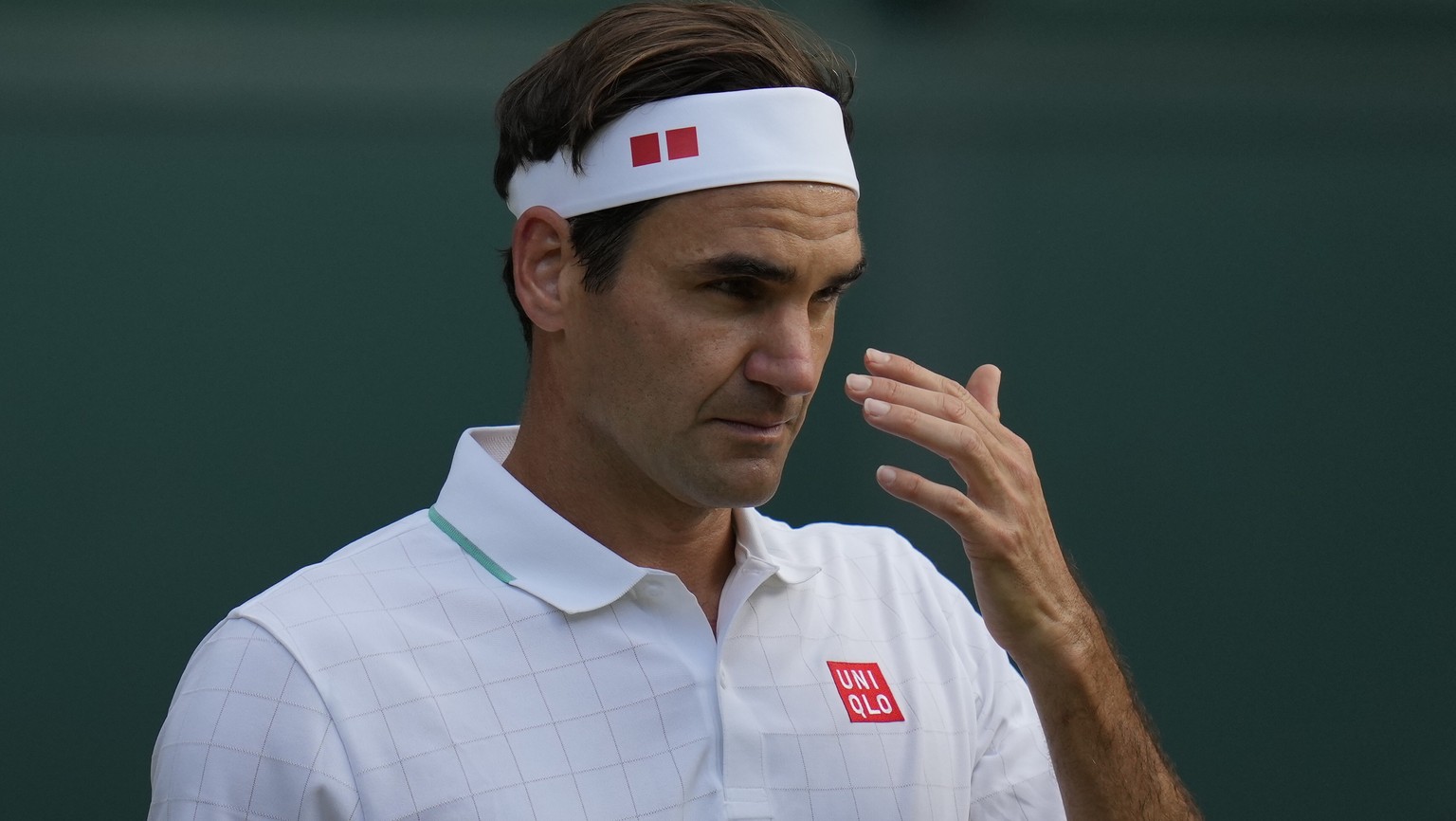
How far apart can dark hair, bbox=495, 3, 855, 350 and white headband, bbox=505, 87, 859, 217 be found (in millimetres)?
A: 16

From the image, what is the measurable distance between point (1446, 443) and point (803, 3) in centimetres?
150

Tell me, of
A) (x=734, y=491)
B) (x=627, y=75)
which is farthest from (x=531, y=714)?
(x=627, y=75)

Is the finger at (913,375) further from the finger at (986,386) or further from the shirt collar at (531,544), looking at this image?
the shirt collar at (531,544)

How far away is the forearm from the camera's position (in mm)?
1629

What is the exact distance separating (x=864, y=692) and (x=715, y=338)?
0.43 m

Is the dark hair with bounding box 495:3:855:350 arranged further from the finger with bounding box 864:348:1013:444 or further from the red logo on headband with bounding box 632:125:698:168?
the finger with bounding box 864:348:1013:444

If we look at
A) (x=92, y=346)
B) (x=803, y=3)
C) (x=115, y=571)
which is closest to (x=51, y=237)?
(x=92, y=346)

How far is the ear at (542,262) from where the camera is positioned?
1755 mm

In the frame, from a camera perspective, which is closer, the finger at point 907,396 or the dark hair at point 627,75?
the finger at point 907,396

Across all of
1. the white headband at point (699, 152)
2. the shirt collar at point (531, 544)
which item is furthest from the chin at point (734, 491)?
the white headband at point (699, 152)

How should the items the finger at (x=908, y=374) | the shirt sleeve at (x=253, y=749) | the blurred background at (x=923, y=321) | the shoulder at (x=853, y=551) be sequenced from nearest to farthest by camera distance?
1. the shirt sleeve at (x=253, y=749)
2. the finger at (x=908, y=374)
3. the shoulder at (x=853, y=551)
4. the blurred background at (x=923, y=321)

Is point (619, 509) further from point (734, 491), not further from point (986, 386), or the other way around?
point (986, 386)

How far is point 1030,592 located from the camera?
1.60m

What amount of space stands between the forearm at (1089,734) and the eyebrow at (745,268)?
48cm
